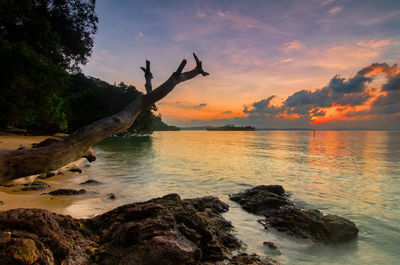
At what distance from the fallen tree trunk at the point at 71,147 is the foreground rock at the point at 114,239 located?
62 centimetres

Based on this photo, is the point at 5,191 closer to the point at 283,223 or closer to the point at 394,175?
the point at 283,223

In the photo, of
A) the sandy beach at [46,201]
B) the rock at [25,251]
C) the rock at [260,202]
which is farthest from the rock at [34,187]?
the rock at [260,202]

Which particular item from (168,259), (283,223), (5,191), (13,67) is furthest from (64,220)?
(13,67)

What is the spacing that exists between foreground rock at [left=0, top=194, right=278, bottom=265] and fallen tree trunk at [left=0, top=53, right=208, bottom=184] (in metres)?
0.62

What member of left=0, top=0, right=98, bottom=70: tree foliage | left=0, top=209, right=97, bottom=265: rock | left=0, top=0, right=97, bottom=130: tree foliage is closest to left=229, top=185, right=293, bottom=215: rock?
left=0, top=209, right=97, bottom=265: rock

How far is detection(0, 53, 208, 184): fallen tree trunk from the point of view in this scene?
9.75ft

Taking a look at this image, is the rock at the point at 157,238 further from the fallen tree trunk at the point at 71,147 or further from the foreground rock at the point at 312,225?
the foreground rock at the point at 312,225

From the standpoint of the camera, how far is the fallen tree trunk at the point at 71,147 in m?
2.97

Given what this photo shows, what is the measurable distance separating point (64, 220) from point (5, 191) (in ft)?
18.8

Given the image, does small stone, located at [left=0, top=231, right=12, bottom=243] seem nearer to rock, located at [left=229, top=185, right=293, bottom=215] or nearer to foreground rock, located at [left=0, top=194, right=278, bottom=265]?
foreground rock, located at [left=0, top=194, right=278, bottom=265]

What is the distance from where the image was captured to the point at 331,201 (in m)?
10.0

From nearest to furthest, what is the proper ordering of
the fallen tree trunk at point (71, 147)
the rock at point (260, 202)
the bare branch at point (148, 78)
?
the fallen tree trunk at point (71, 147) → the bare branch at point (148, 78) → the rock at point (260, 202)

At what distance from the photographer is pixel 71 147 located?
3.48 m

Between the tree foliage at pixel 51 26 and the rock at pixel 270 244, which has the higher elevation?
the tree foliage at pixel 51 26
